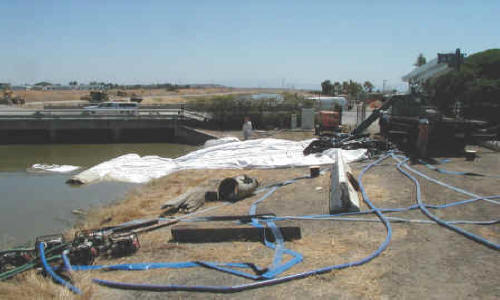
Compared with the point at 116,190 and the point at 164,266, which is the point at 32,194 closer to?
the point at 116,190

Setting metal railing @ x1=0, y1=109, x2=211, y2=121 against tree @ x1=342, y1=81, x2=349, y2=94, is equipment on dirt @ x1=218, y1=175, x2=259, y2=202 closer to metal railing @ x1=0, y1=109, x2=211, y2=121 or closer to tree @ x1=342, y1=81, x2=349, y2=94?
metal railing @ x1=0, y1=109, x2=211, y2=121

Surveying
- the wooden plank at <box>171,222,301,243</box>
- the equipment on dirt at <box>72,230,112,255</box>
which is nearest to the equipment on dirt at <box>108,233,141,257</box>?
the equipment on dirt at <box>72,230,112,255</box>

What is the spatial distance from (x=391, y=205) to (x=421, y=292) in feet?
11.4

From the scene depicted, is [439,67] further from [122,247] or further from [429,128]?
[122,247]

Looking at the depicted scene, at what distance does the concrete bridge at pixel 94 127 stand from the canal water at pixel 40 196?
5.07 m

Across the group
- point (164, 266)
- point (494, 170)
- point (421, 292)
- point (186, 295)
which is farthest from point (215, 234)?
point (494, 170)

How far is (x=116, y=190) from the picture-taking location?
494 inches

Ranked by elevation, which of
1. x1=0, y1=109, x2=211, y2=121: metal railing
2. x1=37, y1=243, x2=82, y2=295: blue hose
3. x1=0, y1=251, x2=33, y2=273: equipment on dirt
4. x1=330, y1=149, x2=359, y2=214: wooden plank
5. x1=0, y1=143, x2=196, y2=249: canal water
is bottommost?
x1=0, y1=143, x2=196, y2=249: canal water

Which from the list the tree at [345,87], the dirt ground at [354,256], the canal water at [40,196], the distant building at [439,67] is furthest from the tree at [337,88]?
the dirt ground at [354,256]

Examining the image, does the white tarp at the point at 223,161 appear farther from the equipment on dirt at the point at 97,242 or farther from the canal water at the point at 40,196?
the equipment on dirt at the point at 97,242

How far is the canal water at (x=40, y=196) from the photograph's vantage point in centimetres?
958

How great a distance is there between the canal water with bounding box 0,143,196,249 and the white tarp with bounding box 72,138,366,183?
706 mm

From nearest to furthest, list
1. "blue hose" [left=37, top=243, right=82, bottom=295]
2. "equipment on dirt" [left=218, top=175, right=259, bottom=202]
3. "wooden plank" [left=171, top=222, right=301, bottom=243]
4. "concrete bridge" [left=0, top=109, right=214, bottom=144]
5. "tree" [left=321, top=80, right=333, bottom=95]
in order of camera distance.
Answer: "blue hose" [left=37, top=243, right=82, bottom=295]
"wooden plank" [left=171, top=222, right=301, bottom=243]
"equipment on dirt" [left=218, top=175, right=259, bottom=202]
"concrete bridge" [left=0, top=109, right=214, bottom=144]
"tree" [left=321, top=80, right=333, bottom=95]

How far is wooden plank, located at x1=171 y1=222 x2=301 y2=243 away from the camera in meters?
6.08
